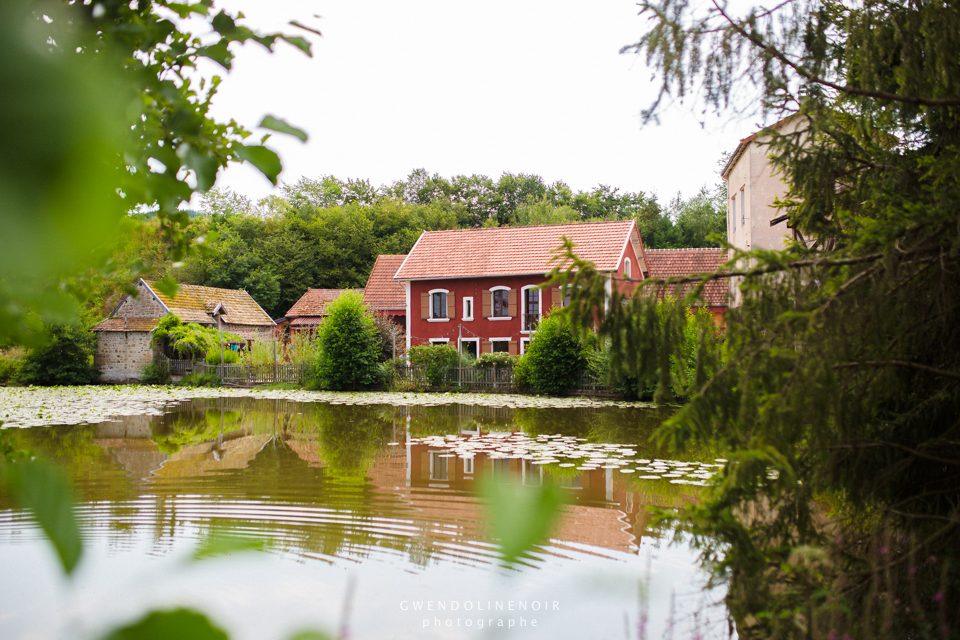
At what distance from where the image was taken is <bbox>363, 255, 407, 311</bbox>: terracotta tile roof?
117 ft

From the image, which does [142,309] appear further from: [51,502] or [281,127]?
[51,502]

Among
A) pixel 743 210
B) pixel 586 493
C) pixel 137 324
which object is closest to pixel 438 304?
pixel 743 210

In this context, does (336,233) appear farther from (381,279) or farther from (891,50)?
(891,50)

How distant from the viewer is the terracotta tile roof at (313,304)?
41156mm

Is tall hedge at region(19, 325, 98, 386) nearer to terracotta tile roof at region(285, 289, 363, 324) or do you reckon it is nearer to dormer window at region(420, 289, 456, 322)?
terracotta tile roof at region(285, 289, 363, 324)

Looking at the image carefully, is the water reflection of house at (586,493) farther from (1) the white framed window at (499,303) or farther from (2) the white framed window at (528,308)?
(1) the white framed window at (499,303)

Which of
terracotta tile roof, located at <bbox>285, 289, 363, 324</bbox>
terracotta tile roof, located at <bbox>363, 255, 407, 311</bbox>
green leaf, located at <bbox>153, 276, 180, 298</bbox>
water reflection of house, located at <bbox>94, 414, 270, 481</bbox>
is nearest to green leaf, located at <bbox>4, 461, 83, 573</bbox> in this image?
green leaf, located at <bbox>153, 276, 180, 298</bbox>

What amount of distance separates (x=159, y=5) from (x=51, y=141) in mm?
1720

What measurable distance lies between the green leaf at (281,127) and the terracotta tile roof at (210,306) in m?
31.5

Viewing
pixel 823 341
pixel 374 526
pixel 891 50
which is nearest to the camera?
pixel 823 341

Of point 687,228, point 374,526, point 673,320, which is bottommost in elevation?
point 374,526

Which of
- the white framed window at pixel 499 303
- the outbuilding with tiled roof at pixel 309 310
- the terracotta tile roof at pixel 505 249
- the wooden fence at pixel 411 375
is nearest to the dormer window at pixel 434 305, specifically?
the terracotta tile roof at pixel 505 249

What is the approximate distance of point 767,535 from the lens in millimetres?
3660

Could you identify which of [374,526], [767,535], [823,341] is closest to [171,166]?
[823,341]
